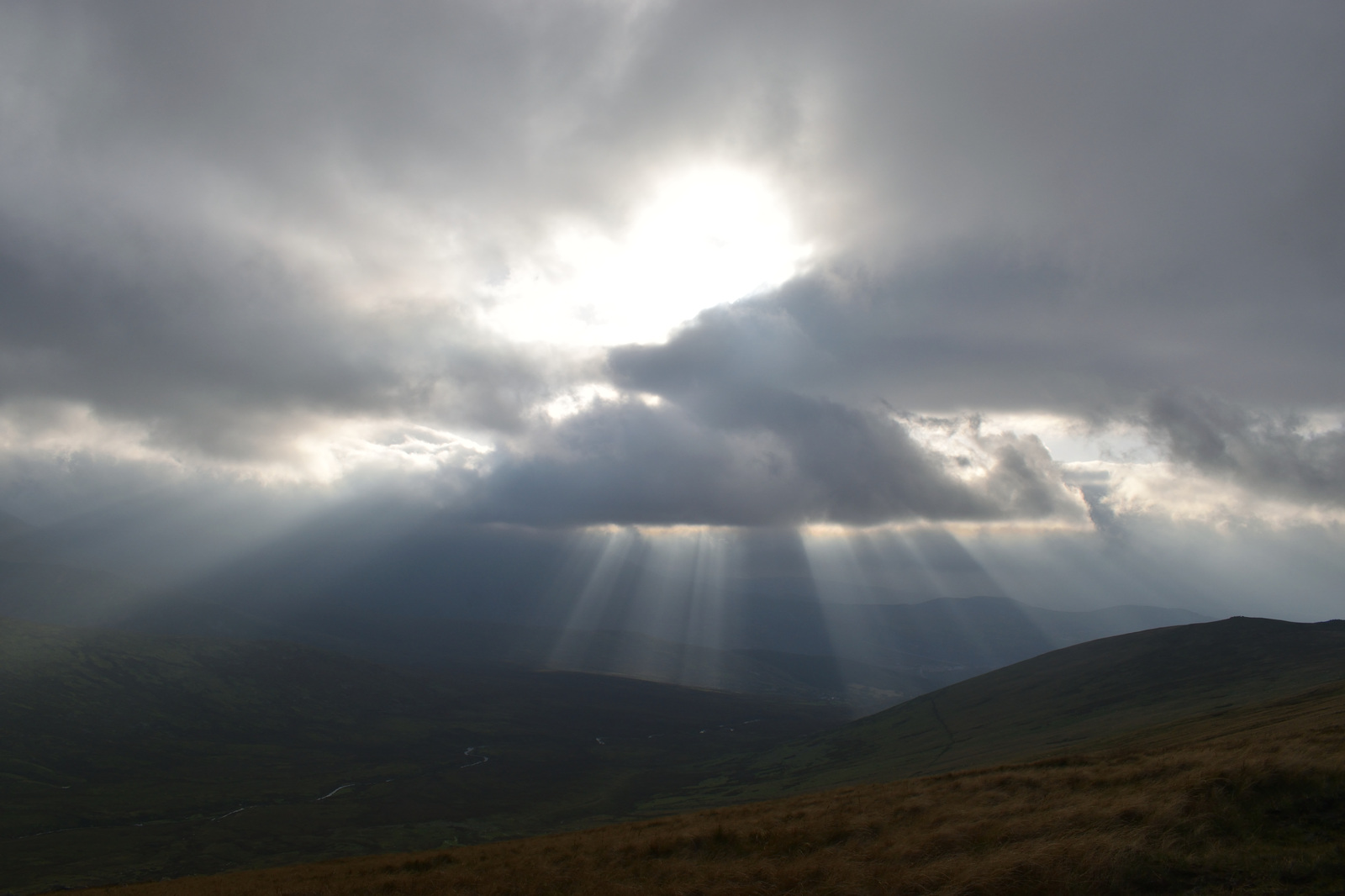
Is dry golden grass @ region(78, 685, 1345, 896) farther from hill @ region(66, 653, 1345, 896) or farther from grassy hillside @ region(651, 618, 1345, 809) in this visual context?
grassy hillside @ region(651, 618, 1345, 809)

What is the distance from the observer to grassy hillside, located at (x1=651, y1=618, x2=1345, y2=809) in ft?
372

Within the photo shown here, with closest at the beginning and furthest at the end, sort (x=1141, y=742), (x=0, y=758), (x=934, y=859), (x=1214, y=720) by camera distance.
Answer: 1. (x=934, y=859)
2. (x=1141, y=742)
3. (x=1214, y=720)
4. (x=0, y=758)

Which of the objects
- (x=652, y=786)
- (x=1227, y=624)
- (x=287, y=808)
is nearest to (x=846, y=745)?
(x=652, y=786)

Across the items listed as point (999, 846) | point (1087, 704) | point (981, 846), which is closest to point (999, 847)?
point (999, 846)

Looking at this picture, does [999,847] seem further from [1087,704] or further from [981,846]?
[1087,704]

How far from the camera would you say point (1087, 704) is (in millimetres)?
149875

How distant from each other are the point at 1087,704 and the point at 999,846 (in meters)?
169

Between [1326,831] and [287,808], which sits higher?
[1326,831]

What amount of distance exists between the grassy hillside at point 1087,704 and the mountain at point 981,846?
244ft

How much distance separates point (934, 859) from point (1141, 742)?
67059mm

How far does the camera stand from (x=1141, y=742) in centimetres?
6525

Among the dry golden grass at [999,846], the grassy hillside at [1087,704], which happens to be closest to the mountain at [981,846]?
the dry golden grass at [999,846]

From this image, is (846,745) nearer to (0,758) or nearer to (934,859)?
(934,859)

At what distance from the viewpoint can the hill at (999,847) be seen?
45.1ft
